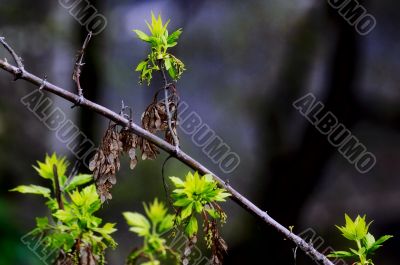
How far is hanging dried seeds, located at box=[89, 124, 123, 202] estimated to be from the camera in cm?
103

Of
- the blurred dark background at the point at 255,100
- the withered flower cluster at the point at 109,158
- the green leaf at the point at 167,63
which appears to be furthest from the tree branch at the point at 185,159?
the blurred dark background at the point at 255,100

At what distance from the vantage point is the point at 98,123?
504cm

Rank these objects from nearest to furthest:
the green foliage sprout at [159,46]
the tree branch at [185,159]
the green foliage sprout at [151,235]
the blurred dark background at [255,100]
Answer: the green foliage sprout at [151,235]
the tree branch at [185,159]
the green foliage sprout at [159,46]
the blurred dark background at [255,100]

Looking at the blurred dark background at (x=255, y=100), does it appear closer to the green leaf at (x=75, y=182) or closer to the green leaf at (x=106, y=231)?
the green leaf at (x=75, y=182)

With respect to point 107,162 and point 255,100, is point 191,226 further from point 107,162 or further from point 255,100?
point 255,100

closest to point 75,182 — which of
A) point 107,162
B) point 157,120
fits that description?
point 107,162

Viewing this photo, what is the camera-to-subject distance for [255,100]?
5316 mm

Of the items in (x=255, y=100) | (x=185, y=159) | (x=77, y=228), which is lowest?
(x=77, y=228)

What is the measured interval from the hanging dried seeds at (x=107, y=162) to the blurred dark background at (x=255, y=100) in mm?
3856

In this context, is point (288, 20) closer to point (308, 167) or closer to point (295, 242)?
point (308, 167)

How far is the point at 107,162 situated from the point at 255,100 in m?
4.35

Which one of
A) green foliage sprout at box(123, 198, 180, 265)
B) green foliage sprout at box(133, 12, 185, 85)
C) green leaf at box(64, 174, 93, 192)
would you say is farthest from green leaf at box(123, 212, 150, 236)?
green foliage sprout at box(133, 12, 185, 85)

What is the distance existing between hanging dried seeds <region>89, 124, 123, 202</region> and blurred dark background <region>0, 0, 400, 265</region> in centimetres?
386

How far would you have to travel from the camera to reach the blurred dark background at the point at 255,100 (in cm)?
495
